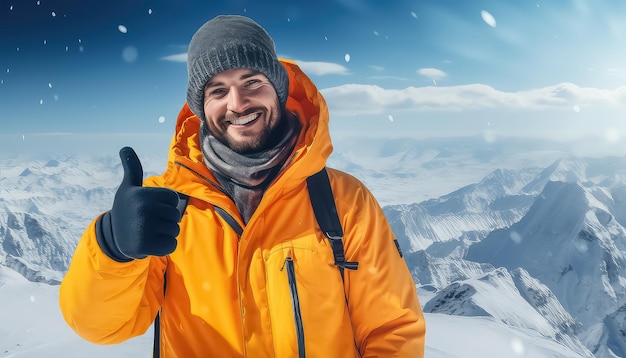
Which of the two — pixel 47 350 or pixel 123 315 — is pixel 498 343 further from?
pixel 123 315

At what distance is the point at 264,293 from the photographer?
7.68 feet

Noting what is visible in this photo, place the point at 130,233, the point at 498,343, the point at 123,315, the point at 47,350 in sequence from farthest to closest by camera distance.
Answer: the point at 498,343, the point at 47,350, the point at 123,315, the point at 130,233

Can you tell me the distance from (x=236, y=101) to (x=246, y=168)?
445mm

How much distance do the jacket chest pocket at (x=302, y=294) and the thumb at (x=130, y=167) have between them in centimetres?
80

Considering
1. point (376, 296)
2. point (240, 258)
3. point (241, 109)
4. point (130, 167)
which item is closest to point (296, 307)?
point (240, 258)

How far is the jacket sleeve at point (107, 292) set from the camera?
2107 millimetres

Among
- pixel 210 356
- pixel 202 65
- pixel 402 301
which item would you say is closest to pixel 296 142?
pixel 202 65

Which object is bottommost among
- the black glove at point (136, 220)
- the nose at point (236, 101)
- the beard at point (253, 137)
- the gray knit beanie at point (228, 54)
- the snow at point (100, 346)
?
the snow at point (100, 346)

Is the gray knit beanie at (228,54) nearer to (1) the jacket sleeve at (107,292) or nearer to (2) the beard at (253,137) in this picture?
(2) the beard at (253,137)

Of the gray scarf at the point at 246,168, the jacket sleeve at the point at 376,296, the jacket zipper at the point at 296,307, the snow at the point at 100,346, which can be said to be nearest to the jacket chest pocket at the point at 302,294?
the jacket zipper at the point at 296,307

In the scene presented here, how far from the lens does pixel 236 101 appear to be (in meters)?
2.72

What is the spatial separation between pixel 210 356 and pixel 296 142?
4.55 feet

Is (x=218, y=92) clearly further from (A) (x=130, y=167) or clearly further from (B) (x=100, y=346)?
(B) (x=100, y=346)

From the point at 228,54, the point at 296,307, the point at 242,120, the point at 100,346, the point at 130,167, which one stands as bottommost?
the point at 100,346
